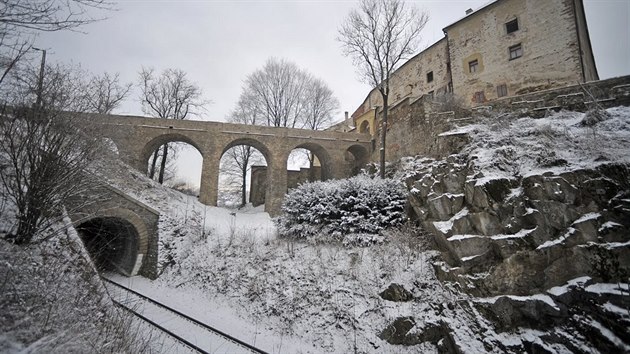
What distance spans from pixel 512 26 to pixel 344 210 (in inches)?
658

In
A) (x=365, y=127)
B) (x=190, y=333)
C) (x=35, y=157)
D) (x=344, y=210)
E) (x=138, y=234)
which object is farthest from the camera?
(x=365, y=127)

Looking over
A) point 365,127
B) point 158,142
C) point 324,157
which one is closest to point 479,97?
point 365,127

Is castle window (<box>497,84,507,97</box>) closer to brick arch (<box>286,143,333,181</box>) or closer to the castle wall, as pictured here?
the castle wall

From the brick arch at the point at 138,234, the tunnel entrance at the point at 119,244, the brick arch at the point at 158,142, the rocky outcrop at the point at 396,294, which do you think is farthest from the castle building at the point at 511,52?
the tunnel entrance at the point at 119,244

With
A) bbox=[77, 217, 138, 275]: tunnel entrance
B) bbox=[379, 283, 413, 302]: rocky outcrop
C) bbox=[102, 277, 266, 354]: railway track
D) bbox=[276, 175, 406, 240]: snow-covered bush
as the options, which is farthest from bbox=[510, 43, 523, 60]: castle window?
bbox=[77, 217, 138, 275]: tunnel entrance

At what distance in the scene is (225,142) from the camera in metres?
17.8

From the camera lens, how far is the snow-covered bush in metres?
8.88

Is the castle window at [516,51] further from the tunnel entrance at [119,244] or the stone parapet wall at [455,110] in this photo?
the tunnel entrance at [119,244]

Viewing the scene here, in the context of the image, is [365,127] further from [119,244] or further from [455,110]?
[119,244]

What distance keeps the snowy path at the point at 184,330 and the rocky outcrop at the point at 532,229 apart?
5581mm

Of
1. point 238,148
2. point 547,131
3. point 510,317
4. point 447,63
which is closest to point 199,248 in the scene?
point 510,317

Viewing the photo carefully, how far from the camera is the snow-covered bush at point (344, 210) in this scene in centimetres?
888

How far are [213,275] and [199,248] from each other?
5.96ft

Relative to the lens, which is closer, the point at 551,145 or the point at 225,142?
the point at 551,145
